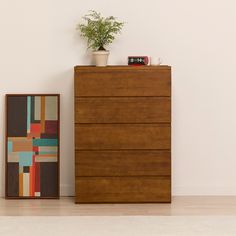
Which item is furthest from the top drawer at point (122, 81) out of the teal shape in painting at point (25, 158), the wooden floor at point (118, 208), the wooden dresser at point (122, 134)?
the wooden floor at point (118, 208)

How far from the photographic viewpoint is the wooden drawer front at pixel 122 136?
5141 mm

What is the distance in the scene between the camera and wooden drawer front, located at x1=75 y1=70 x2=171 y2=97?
5117 millimetres

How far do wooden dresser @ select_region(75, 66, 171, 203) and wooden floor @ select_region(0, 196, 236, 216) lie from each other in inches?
5.0

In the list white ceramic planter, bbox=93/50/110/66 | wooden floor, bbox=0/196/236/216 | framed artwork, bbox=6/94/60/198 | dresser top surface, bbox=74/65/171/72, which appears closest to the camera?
wooden floor, bbox=0/196/236/216

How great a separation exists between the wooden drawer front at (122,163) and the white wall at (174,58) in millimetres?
418

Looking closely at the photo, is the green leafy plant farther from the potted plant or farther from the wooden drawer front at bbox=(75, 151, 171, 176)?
the wooden drawer front at bbox=(75, 151, 171, 176)

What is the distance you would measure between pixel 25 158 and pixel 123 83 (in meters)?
1.16

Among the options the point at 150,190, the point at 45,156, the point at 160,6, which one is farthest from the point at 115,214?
the point at 160,6

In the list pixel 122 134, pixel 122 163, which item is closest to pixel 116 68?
pixel 122 134

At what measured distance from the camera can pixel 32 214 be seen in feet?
15.7

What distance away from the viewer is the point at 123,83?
5.12 metres

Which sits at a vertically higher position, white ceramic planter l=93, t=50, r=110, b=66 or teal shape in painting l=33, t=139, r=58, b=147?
white ceramic planter l=93, t=50, r=110, b=66

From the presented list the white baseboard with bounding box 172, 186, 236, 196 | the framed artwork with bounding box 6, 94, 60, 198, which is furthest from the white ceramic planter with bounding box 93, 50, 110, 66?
the white baseboard with bounding box 172, 186, 236, 196

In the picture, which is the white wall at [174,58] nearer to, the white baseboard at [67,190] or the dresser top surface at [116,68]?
the white baseboard at [67,190]
